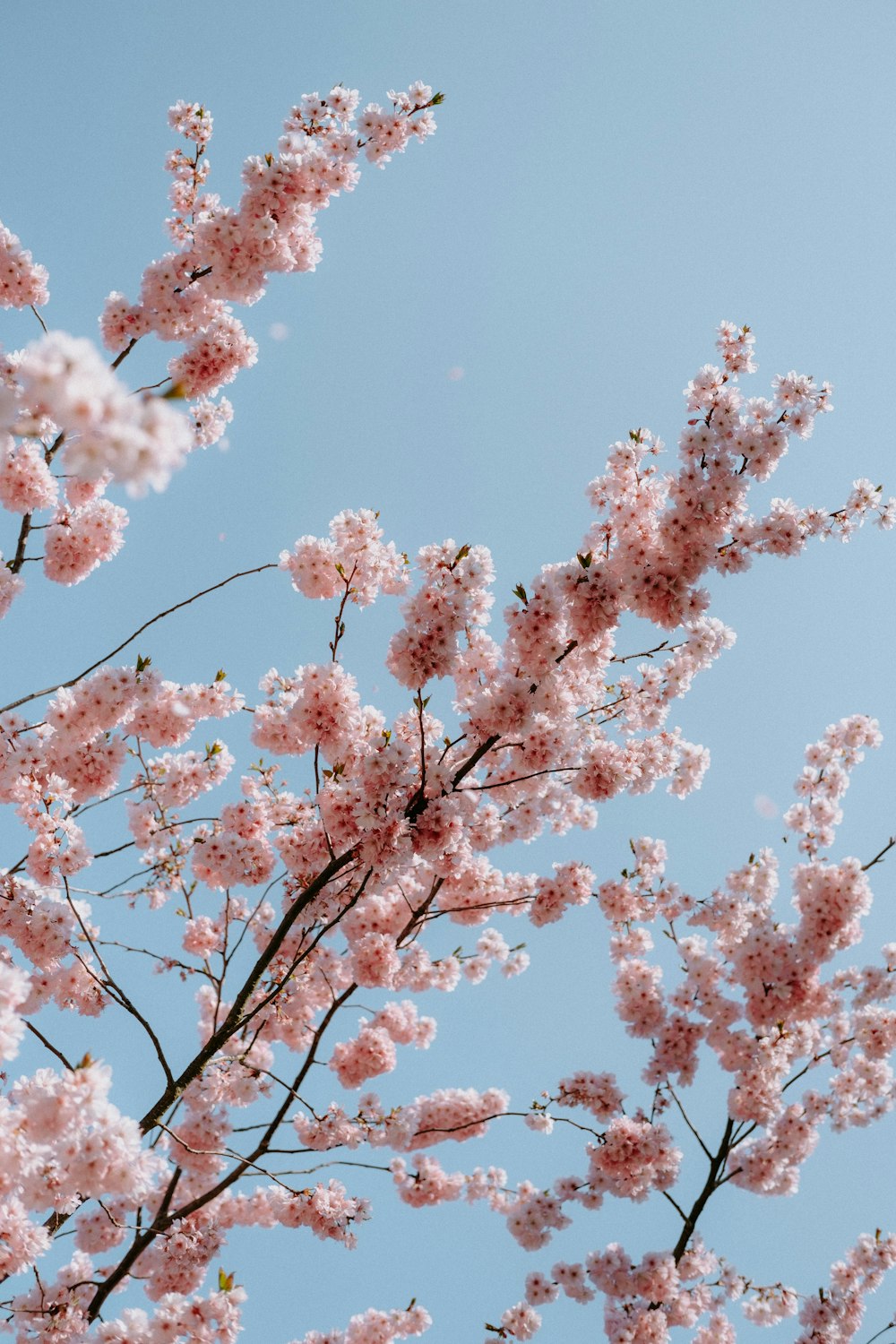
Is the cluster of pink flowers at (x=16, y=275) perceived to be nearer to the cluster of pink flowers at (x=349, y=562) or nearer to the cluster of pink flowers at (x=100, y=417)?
the cluster of pink flowers at (x=349, y=562)

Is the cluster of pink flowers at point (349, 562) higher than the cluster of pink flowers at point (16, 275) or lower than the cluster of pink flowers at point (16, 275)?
lower

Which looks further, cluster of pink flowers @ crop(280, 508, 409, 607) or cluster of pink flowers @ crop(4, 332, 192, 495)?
cluster of pink flowers @ crop(280, 508, 409, 607)

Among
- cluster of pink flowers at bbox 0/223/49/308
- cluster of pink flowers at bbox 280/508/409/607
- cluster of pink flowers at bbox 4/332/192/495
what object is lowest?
cluster of pink flowers at bbox 4/332/192/495

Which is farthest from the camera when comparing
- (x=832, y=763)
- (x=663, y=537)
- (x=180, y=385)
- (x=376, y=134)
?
(x=832, y=763)

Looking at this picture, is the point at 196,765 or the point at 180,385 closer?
the point at 180,385

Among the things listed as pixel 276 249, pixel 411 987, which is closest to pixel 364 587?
pixel 276 249

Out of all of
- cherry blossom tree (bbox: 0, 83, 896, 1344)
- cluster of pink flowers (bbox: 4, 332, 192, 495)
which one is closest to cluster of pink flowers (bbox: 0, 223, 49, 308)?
cherry blossom tree (bbox: 0, 83, 896, 1344)

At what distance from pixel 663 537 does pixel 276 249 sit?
3603 mm

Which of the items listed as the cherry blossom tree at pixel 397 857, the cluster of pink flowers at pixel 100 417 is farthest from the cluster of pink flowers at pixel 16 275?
the cluster of pink flowers at pixel 100 417

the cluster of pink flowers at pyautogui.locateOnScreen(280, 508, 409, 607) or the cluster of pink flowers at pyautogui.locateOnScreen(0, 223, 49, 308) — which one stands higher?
the cluster of pink flowers at pyautogui.locateOnScreen(0, 223, 49, 308)

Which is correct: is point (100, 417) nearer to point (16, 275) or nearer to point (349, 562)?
point (349, 562)

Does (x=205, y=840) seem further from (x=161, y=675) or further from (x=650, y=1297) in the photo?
(x=650, y=1297)

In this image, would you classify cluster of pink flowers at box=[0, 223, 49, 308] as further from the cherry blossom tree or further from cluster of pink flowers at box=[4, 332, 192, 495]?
cluster of pink flowers at box=[4, 332, 192, 495]

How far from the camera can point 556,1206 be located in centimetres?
793
